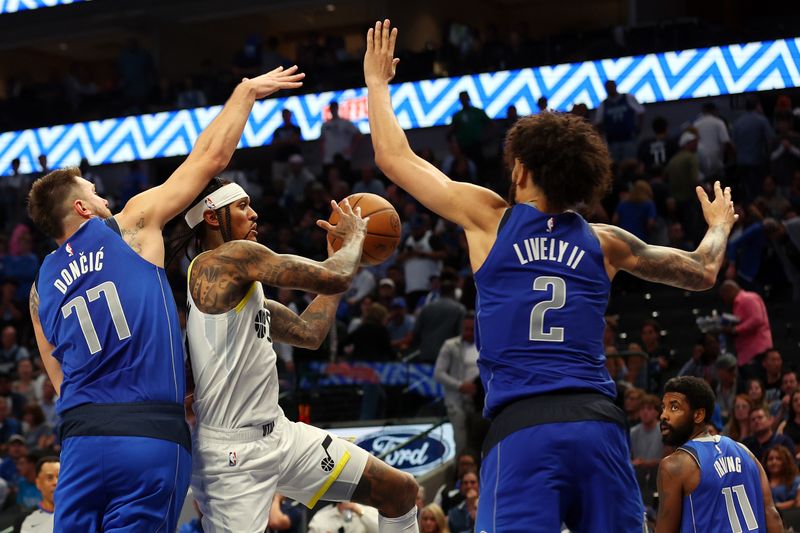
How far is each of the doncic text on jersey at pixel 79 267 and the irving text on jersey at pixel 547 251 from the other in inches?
75.5

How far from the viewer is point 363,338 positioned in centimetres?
1371

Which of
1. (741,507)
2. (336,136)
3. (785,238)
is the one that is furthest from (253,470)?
(336,136)

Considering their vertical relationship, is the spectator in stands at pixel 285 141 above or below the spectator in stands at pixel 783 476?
above

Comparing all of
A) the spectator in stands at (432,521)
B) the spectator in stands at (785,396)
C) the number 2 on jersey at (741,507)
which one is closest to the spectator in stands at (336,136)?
the spectator in stands at (785,396)

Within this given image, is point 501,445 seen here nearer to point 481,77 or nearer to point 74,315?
point 74,315

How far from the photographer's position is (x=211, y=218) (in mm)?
5797

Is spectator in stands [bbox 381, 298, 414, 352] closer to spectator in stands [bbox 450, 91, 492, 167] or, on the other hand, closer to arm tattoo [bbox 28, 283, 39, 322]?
spectator in stands [bbox 450, 91, 492, 167]

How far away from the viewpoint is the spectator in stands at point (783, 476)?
375 inches

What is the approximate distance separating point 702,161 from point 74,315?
41.6 ft


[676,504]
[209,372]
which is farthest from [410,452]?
[209,372]

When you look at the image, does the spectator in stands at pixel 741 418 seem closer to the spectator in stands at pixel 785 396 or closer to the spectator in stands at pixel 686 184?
the spectator in stands at pixel 785 396

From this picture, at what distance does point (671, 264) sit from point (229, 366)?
2044 millimetres

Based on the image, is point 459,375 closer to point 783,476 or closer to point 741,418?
point 741,418

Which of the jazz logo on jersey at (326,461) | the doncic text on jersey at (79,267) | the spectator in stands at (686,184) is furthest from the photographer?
the spectator in stands at (686,184)
